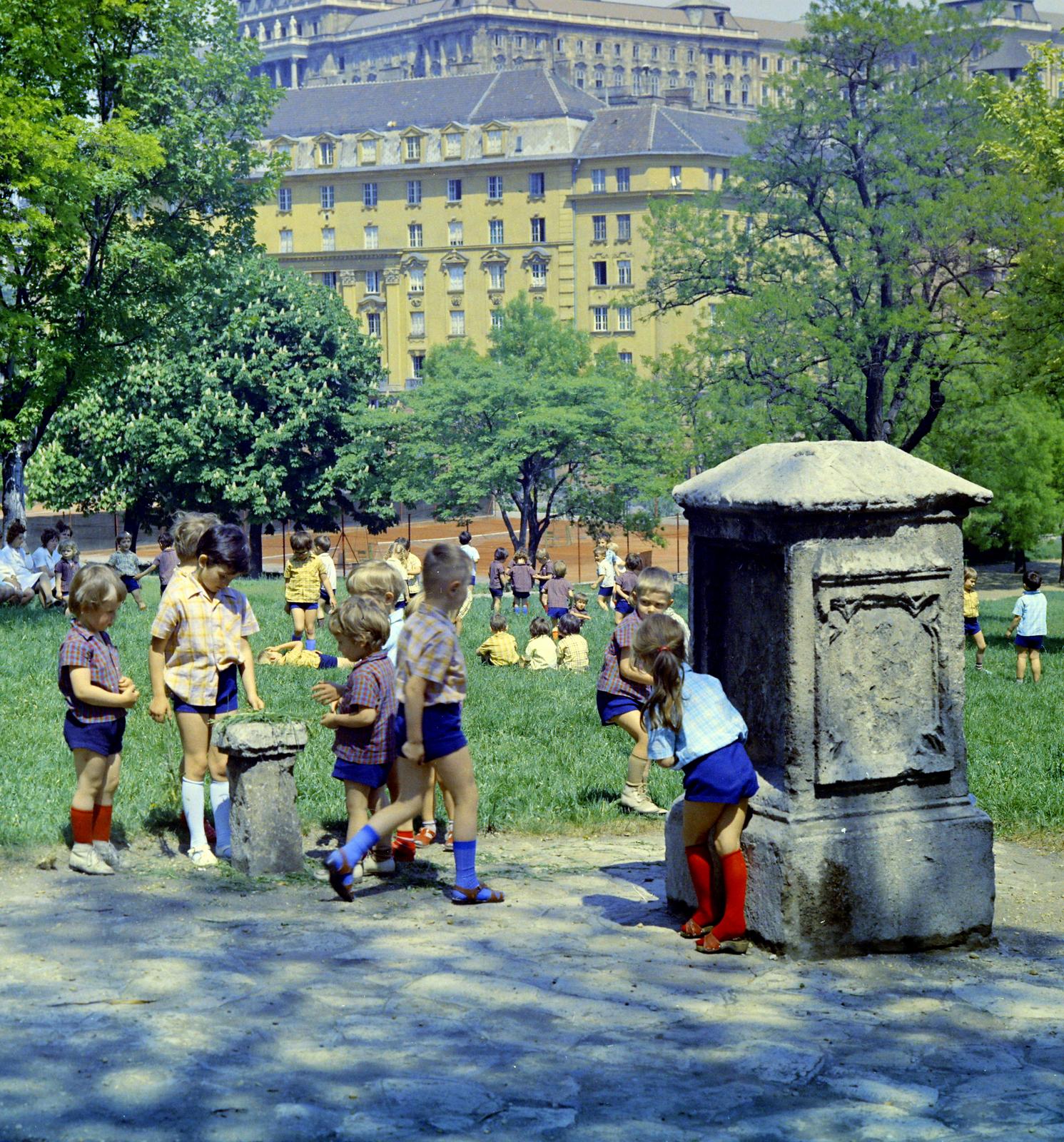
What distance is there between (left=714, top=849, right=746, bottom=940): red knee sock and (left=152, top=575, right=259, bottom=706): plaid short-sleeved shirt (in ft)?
9.34

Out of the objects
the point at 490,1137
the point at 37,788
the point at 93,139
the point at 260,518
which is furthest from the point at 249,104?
the point at 490,1137

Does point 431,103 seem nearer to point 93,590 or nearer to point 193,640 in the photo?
point 193,640

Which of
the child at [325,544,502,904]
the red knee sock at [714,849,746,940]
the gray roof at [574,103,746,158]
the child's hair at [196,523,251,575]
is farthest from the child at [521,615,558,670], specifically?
the gray roof at [574,103,746,158]

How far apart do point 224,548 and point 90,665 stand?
2.84 feet

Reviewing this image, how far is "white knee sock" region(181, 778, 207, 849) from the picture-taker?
7.91 m

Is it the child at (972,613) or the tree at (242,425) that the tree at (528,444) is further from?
the child at (972,613)

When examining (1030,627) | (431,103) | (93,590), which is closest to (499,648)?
(1030,627)

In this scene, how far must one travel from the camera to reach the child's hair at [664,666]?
6484 millimetres

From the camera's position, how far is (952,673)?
6.82 metres

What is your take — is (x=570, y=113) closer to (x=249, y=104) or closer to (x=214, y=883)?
(x=249, y=104)

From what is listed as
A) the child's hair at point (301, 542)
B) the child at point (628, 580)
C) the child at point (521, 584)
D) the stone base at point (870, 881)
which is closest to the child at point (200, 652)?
the stone base at point (870, 881)

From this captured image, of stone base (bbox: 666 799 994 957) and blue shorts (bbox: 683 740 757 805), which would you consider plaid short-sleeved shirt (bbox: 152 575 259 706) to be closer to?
blue shorts (bbox: 683 740 757 805)

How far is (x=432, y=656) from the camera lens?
6.98 metres

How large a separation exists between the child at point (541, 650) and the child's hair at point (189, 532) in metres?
8.80
